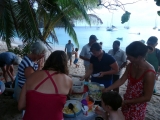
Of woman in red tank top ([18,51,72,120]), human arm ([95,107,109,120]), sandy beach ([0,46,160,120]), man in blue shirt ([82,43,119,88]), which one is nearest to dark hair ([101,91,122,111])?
human arm ([95,107,109,120])

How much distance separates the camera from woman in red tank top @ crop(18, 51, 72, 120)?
4.21 ft

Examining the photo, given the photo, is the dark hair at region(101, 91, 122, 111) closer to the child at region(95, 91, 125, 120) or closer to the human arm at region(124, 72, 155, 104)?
the child at region(95, 91, 125, 120)

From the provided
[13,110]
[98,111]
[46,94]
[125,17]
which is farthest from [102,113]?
[13,110]

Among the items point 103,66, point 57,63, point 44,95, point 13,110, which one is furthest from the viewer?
point 13,110

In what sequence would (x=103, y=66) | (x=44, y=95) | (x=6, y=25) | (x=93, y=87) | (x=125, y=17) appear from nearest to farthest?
(x=44, y=95) → (x=125, y=17) → (x=93, y=87) → (x=103, y=66) → (x=6, y=25)

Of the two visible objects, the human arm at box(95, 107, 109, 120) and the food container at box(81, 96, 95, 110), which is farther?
the food container at box(81, 96, 95, 110)

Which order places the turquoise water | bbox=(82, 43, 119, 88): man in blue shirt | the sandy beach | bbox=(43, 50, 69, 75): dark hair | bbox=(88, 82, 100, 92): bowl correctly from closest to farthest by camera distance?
bbox=(43, 50, 69, 75): dark hair → bbox=(88, 82, 100, 92): bowl → bbox=(82, 43, 119, 88): man in blue shirt → the sandy beach → the turquoise water

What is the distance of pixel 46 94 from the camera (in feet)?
4.23

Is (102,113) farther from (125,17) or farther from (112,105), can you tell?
(125,17)

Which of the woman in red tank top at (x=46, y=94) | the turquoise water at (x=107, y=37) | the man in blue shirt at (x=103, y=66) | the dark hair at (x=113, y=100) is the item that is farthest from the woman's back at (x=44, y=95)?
the turquoise water at (x=107, y=37)

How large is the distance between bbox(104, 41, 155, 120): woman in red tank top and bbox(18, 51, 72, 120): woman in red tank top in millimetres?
702

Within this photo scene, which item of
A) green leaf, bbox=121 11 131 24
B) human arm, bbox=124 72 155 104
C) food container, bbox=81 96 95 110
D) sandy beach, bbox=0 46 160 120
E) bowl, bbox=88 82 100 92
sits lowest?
sandy beach, bbox=0 46 160 120

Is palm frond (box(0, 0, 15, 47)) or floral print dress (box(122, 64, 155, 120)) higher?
palm frond (box(0, 0, 15, 47))

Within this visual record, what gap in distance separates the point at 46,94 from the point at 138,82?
926 millimetres
